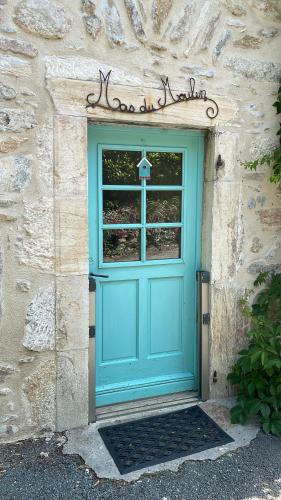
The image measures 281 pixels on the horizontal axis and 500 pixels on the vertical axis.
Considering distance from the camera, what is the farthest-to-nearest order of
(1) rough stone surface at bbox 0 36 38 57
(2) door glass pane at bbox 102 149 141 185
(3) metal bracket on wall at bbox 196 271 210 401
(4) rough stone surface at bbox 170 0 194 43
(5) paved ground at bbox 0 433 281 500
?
(3) metal bracket on wall at bbox 196 271 210 401, (2) door glass pane at bbox 102 149 141 185, (4) rough stone surface at bbox 170 0 194 43, (1) rough stone surface at bbox 0 36 38 57, (5) paved ground at bbox 0 433 281 500

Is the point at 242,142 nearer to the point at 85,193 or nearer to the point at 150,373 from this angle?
the point at 85,193

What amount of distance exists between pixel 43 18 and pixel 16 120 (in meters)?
0.62

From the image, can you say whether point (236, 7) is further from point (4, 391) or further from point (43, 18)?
point (4, 391)

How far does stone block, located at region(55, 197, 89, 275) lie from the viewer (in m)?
2.54

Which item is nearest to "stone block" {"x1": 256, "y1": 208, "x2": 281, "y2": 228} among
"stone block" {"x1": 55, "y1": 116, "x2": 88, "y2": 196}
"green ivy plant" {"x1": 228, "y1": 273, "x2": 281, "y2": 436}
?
"green ivy plant" {"x1": 228, "y1": 273, "x2": 281, "y2": 436}

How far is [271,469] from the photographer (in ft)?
7.87

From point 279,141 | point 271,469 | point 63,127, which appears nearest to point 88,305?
point 63,127

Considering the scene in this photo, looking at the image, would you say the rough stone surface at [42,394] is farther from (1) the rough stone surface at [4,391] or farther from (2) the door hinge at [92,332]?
(2) the door hinge at [92,332]

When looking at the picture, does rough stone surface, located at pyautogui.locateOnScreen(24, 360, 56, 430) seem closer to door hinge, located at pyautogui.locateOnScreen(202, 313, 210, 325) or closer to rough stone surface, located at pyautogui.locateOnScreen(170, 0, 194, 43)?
door hinge, located at pyautogui.locateOnScreen(202, 313, 210, 325)

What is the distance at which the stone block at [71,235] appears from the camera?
8.35ft

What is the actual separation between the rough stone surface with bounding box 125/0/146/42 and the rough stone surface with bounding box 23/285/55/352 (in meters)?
1.72

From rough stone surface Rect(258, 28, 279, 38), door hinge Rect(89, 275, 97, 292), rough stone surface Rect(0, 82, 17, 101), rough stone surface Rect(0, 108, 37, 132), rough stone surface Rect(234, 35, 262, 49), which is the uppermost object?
rough stone surface Rect(258, 28, 279, 38)

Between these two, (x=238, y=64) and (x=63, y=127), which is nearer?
(x=63, y=127)

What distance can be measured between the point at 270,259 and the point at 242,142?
0.94 metres
